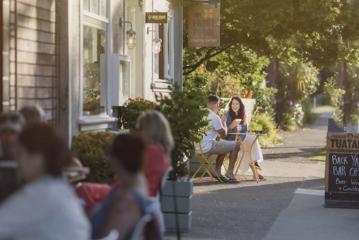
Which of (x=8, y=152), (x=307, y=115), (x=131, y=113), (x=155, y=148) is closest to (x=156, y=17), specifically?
(x=131, y=113)

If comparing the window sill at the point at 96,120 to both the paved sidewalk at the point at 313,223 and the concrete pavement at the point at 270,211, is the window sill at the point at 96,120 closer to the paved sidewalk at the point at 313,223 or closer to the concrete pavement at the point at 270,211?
the concrete pavement at the point at 270,211

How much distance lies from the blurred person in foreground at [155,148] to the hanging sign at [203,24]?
10.7 m

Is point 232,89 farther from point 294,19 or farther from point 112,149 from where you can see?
point 112,149

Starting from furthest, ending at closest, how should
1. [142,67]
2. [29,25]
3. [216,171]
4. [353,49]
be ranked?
[353,49] → [216,171] → [142,67] → [29,25]

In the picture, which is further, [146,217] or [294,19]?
[294,19]

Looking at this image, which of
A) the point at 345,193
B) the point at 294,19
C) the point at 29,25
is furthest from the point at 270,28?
the point at 29,25

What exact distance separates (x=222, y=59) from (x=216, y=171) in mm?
8900

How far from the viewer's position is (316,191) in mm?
15031

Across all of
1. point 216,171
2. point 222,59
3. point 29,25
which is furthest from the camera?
point 222,59

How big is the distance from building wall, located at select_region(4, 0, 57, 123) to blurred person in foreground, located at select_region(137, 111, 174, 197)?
7.74 ft

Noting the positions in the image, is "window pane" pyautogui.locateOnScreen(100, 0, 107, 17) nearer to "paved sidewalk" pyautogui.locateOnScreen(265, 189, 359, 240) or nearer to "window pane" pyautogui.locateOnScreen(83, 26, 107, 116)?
"window pane" pyautogui.locateOnScreen(83, 26, 107, 116)

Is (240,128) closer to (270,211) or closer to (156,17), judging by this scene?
(156,17)

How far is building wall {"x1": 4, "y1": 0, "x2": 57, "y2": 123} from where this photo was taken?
9.02 meters

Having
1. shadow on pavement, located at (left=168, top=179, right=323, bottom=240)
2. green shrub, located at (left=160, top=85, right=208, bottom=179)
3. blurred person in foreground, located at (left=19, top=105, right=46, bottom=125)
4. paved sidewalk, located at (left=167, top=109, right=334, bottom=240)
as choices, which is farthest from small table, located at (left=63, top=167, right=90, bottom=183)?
green shrub, located at (left=160, top=85, right=208, bottom=179)
